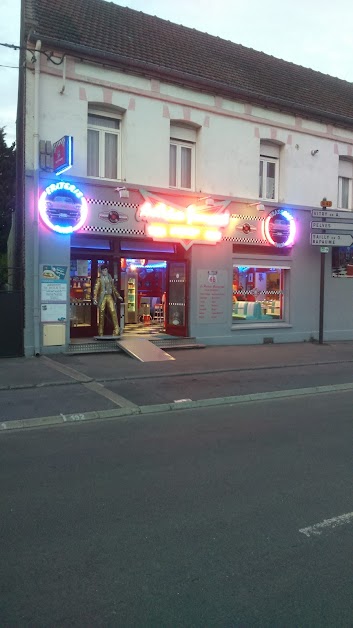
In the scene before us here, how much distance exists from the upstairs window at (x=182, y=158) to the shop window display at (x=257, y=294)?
2941 millimetres

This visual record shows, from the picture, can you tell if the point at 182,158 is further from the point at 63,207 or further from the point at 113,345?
the point at 113,345

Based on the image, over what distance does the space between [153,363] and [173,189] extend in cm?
495

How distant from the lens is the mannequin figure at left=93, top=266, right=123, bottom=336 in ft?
44.3

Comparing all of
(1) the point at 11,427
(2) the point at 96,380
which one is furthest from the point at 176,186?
(1) the point at 11,427

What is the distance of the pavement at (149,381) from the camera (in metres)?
7.81

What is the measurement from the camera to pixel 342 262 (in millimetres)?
17203

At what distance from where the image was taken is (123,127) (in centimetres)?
1333

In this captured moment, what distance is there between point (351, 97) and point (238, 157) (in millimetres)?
6625

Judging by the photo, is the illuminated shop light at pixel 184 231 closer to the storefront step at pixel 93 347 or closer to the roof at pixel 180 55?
the storefront step at pixel 93 347

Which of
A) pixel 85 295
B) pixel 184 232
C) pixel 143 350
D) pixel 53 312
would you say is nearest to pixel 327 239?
pixel 184 232

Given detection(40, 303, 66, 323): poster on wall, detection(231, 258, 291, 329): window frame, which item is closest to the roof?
detection(231, 258, 291, 329): window frame

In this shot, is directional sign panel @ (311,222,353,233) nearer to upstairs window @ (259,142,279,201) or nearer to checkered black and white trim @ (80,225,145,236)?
upstairs window @ (259,142,279,201)

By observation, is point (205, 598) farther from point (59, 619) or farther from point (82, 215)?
point (82, 215)

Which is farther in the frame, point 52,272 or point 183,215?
point 183,215
